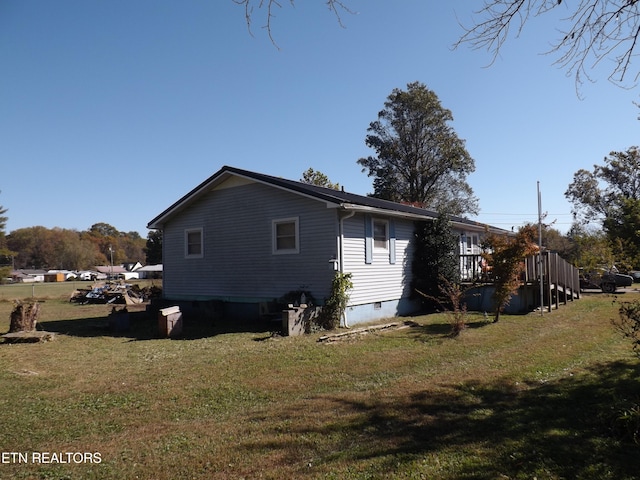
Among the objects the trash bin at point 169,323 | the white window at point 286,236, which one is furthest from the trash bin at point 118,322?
the white window at point 286,236

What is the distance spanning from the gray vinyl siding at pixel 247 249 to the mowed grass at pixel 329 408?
312cm

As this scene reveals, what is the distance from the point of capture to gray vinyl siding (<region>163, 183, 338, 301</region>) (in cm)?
1198

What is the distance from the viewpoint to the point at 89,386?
20.6 feet

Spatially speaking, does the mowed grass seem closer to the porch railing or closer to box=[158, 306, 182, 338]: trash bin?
box=[158, 306, 182, 338]: trash bin

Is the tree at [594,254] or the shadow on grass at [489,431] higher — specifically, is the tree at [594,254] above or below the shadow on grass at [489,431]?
above

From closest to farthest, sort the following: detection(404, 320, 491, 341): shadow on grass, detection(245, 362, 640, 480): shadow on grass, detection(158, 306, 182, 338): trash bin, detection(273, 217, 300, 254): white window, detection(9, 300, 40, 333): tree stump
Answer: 1. detection(245, 362, 640, 480): shadow on grass
2. detection(404, 320, 491, 341): shadow on grass
3. detection(158, 306, 182, 338): trash bin
4. detection(9, 300, 40, 333): tree stump
5. detection(273, 217, 300, 254): white window

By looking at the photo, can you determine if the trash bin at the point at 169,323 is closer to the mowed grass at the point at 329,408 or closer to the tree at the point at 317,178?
the mowed grass at the point at 329,408

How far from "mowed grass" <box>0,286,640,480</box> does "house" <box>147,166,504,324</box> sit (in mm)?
3092

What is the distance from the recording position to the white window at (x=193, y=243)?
15180 millimetres

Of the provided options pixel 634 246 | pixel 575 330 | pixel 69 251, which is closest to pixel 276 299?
pixel 575 330

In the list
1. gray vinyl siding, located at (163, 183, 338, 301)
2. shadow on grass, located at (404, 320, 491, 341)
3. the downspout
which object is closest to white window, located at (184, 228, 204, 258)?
gray vinyl siding, located at (163, 183, 338, 301)

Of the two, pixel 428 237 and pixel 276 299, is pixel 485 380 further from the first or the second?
pixel 428 237

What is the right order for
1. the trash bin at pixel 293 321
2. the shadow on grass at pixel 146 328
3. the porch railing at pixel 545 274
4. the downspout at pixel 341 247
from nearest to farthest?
the trash bin at pixel 293 321 < the shadow on grass at pixel 146 328 < the downspout at pixel 341 247 < the porch railing at pixel 545 274

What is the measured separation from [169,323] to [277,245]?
3871 mm
